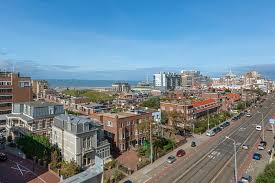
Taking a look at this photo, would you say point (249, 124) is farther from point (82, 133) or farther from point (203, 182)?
point (82, 133)

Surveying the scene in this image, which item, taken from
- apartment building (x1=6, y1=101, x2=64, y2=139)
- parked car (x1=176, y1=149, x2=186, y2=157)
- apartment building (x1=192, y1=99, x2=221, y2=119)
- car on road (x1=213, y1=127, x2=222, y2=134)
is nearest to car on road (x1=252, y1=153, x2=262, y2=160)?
parked car (x1=176, y1=149, x2=186, y2=157)

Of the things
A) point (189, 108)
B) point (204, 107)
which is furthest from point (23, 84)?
point (204, 107)

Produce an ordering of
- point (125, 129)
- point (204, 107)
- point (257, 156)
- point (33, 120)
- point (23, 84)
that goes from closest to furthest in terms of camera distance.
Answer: point (257, 156) → point (125, 129) → point (33, 120) → point (23, 84) → point (204, 107)

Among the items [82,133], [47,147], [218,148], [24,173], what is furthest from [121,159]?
[218,148]

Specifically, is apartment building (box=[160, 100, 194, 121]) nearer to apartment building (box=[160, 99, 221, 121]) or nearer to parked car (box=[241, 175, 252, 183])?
apartment building (box=[160, 99, 221, 121])

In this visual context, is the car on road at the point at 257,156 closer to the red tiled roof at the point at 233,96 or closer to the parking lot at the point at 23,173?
the parking lot at the point at 23,173

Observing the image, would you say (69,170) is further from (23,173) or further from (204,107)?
(204,107)
